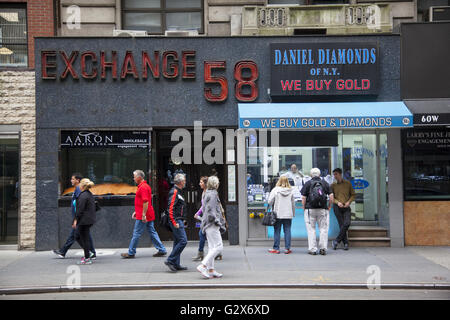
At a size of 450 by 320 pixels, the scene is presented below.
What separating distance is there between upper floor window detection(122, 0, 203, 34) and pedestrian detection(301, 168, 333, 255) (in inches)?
207

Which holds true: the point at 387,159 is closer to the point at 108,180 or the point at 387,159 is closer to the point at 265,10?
the point at 265,10

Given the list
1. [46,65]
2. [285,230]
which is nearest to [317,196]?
[285,230]

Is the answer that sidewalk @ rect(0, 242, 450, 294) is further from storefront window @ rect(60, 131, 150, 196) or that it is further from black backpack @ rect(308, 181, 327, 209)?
storefront window @ rect(60, 131, 150, 196)

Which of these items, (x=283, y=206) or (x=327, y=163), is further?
(x=327, y=163)

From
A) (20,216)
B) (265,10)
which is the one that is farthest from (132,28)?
(20,216)

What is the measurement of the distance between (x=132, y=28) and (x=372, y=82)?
6424mm

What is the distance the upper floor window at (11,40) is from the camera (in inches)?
505

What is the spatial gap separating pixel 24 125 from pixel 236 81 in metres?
5.39

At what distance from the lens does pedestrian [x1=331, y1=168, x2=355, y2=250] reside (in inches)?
467

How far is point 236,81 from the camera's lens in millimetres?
12562

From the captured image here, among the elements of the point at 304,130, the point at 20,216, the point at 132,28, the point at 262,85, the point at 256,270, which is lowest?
the point at 256,270

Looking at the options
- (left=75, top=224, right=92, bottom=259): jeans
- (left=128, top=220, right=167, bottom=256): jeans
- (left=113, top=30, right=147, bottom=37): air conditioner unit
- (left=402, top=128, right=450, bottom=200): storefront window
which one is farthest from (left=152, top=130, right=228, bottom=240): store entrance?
(left=402, top=128, right=450, bottom=200): storefront window

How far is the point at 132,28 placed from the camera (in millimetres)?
13383

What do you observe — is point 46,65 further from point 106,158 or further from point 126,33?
point 106,158
